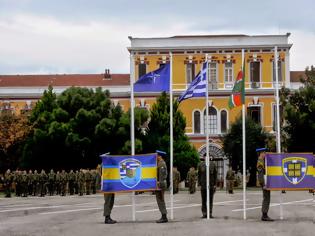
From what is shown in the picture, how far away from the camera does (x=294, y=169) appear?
71.1 feet

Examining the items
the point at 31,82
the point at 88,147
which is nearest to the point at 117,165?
the point at 88,147

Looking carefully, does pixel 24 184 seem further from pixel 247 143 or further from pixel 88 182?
pixel 247 143

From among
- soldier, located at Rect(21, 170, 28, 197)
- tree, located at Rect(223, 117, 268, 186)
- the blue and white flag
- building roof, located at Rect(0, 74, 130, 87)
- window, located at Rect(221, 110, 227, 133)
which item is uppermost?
building roof, located at Rect(0, 74, 130, 87)

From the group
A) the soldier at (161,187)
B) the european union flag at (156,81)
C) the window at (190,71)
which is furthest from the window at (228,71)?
the soldier at (161,187)

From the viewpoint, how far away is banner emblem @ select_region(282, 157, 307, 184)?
A: 21594 mm

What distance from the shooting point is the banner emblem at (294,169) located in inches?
850

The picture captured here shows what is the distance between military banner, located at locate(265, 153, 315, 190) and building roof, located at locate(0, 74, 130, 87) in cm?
5456

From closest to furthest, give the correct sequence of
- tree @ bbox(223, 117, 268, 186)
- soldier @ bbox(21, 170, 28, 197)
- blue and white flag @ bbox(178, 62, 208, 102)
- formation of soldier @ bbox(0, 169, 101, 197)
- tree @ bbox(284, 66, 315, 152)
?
blue and white flag @ bbox(178, 62, 208, 102)
formation of soldier @ bbox(0, 169, 101, 197)
soldier @ bbox(21, 170, 28, 197)
tree @ bbox(284, 66, 315, 152)
tree @ bbox(223, 117, 268, 186)

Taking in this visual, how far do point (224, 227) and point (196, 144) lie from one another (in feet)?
174

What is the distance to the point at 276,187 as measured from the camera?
21391 millimetres

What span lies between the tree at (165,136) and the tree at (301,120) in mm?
7821

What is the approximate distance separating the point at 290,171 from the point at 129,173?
4.49 m

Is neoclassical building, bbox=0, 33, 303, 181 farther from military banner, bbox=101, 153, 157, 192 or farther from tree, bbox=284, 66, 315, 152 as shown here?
military banner, bbox=101, 153, 157, 192

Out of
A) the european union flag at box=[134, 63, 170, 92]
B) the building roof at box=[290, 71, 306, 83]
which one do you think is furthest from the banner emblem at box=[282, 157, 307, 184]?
the building roof at box=[290, 71, 306, 83]
